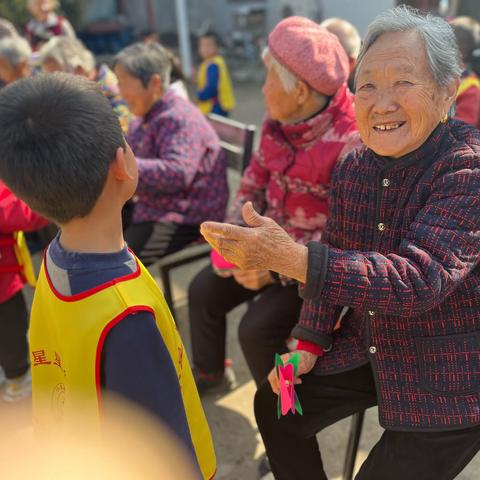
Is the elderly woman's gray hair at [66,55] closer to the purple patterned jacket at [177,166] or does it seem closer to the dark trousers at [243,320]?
the purple patterned jacket at [177,166]

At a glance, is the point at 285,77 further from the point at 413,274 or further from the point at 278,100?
the point at 413,274

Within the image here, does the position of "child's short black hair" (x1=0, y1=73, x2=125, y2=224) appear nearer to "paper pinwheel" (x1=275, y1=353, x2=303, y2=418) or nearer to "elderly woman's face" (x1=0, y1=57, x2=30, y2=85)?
"paper pinwheel" (x1=275, y1=353, x2=303, y2=418)

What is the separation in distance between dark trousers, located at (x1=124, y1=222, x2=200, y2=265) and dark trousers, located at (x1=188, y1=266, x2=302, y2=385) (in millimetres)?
352

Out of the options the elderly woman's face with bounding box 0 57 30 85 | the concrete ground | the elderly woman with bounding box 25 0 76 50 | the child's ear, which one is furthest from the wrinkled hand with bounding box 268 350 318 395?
the elderly woman with bounding box 25 0 76 50

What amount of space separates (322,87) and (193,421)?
1.34 metres

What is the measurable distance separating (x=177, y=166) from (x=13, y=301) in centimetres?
99

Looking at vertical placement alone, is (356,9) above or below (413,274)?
below

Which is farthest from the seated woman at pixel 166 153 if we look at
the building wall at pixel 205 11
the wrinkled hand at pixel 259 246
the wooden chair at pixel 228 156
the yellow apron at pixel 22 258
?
the building wall at pixel 205 11

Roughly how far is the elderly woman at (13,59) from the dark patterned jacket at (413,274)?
2.99 m

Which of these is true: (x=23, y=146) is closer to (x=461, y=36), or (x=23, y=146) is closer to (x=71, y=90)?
(x=71, y=90)

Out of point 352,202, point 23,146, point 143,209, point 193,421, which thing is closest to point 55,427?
point 193,421

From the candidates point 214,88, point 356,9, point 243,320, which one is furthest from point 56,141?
point 356,9

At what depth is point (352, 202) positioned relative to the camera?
1573mm

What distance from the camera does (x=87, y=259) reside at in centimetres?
115
